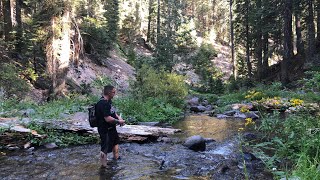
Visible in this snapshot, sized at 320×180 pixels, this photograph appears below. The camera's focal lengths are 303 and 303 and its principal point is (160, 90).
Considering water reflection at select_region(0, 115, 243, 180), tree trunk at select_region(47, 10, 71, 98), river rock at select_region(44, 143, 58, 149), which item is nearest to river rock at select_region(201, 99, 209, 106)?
tree trunk at select_region(47, 10, 71, 98)

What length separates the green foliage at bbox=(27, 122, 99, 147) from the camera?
322 inches

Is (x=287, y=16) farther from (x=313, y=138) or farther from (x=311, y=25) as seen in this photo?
(x=313, y=138)

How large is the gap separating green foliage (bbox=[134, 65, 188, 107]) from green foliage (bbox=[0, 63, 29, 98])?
5597 millimetres

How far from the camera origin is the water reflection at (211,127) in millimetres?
9923

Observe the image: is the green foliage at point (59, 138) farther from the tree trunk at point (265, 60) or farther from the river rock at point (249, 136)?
the tree trunk at point (265, 60)

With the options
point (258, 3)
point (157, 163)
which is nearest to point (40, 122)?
point (157, 163)

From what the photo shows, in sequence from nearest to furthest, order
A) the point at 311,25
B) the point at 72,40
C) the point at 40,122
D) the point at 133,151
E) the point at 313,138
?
the point at 313,138, the point at 133,151, the point at 40,122, the point at 72,40, the point at 311,25

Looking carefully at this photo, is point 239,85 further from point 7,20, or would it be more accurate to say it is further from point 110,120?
point 110,120

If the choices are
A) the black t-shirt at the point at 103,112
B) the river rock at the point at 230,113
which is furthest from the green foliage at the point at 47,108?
the river rock at the point at 230,113

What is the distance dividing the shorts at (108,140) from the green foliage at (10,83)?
363 inches

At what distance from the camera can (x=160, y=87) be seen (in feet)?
52.4

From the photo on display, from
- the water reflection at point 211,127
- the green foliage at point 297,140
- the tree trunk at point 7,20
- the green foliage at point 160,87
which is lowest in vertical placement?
the water reflection at point 211,127

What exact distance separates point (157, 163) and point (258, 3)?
26.5m

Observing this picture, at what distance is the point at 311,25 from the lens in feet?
77.9
